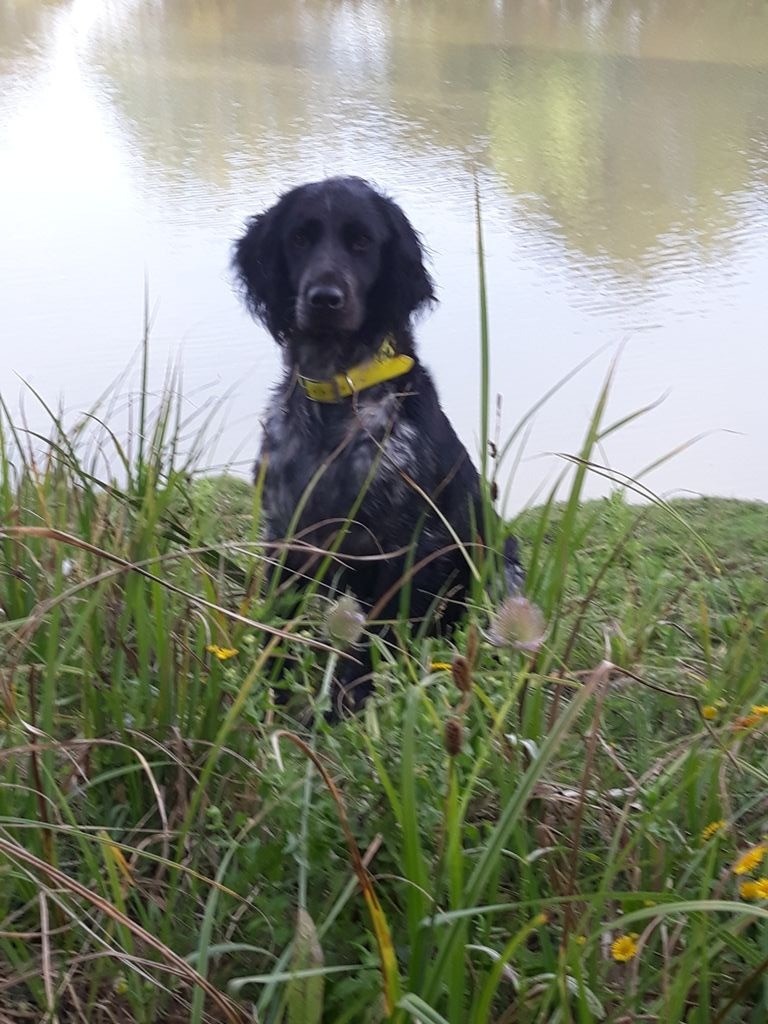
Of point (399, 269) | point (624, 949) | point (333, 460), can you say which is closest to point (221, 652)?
point (624, 949)

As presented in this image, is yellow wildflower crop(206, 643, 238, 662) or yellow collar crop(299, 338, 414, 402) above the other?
yellow collar crop(299, 338, 414, 402)

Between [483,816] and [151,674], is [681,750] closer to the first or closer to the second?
[483,816]

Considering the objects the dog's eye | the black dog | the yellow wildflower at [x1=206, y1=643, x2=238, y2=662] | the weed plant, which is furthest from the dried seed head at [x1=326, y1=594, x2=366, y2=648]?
the dog's eye

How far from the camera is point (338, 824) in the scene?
1215mm

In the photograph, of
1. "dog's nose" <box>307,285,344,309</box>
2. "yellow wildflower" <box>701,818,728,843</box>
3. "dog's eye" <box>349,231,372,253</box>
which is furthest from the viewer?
"dog's eye" <box>349,231,372,253</box>

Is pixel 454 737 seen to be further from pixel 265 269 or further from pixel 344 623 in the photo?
pixel 265 269

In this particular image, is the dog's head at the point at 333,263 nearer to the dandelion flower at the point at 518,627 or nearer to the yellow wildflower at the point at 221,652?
the yellow wildflower at the point at 221,652

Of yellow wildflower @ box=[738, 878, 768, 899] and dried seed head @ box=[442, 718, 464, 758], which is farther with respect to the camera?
yellow wildflower @ box=[738, 878, 768, 899]

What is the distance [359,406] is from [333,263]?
0.33 meters

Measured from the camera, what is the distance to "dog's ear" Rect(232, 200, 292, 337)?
254 cm

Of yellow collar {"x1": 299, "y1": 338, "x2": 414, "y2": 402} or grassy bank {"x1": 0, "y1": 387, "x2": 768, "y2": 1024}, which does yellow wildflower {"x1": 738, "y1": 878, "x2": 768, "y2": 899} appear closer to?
grassy bank {"x1": 0, "y1": 387, "x2": 768, "y2": 1024}

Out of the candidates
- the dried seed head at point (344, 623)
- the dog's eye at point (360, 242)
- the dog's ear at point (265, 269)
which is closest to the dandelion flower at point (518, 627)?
the dried seed head at point (344, 623)

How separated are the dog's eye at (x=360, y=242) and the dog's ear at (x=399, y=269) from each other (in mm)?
75

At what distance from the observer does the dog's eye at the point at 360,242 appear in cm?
246
